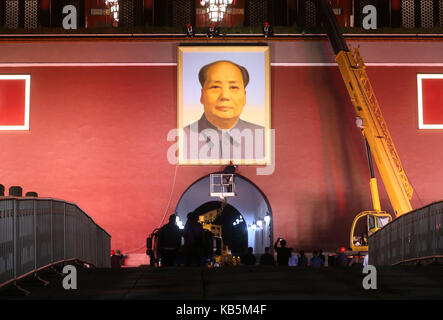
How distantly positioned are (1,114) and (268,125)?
856cm

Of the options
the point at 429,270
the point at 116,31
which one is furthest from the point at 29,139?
the point at 429,270

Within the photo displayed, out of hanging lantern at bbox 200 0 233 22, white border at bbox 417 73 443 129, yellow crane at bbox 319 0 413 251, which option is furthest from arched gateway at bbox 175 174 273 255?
hanging lantern at bbox 200 0 233 22

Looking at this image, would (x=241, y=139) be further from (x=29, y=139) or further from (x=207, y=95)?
(x=29, y=139)

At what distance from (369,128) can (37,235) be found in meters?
13.6

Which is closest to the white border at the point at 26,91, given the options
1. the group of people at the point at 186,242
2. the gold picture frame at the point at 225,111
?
the gold picture frame at the point at 225,111

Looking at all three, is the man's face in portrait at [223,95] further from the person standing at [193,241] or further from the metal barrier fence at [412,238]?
the person standing at [193,241]

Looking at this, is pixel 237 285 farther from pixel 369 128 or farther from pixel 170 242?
pixel 369 128

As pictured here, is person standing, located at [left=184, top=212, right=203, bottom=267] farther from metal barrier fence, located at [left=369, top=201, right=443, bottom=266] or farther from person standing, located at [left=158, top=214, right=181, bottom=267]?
metal barrier fence, located at [left=369, top=201, right=443, bottom=266]

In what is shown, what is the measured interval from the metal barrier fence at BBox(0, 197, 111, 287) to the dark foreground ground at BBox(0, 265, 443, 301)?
0.30 meters

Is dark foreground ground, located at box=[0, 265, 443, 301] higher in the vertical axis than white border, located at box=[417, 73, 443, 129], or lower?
lower

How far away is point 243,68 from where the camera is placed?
2278cm

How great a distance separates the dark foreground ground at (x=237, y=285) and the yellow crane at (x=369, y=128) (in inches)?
390

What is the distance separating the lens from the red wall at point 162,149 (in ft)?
73.2

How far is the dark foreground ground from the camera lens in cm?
757
